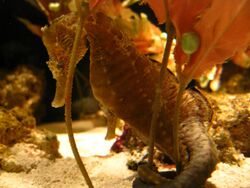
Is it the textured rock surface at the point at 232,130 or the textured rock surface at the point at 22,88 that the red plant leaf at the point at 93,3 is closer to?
the textured rock surface at the point at 232,130

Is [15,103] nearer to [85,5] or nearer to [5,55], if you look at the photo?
[5,55]

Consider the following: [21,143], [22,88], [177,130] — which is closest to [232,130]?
[177,130]

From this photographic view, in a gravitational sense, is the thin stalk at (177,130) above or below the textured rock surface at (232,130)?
above

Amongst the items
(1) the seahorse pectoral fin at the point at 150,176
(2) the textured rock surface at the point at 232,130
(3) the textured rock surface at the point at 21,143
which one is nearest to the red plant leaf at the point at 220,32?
(1) the seahorse pectoral fin at the point at 150,176

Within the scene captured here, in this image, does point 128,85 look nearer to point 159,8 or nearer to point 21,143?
point 159,8

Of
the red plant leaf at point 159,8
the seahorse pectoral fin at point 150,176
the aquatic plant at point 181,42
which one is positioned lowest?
the seahorse pectoral fin at point 150,176

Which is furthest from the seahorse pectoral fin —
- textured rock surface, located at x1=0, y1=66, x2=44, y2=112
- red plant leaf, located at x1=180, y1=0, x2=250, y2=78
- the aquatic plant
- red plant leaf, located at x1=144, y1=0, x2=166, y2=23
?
textured rock surface, located at x1=0, y1=66, x2=44, y2=112
